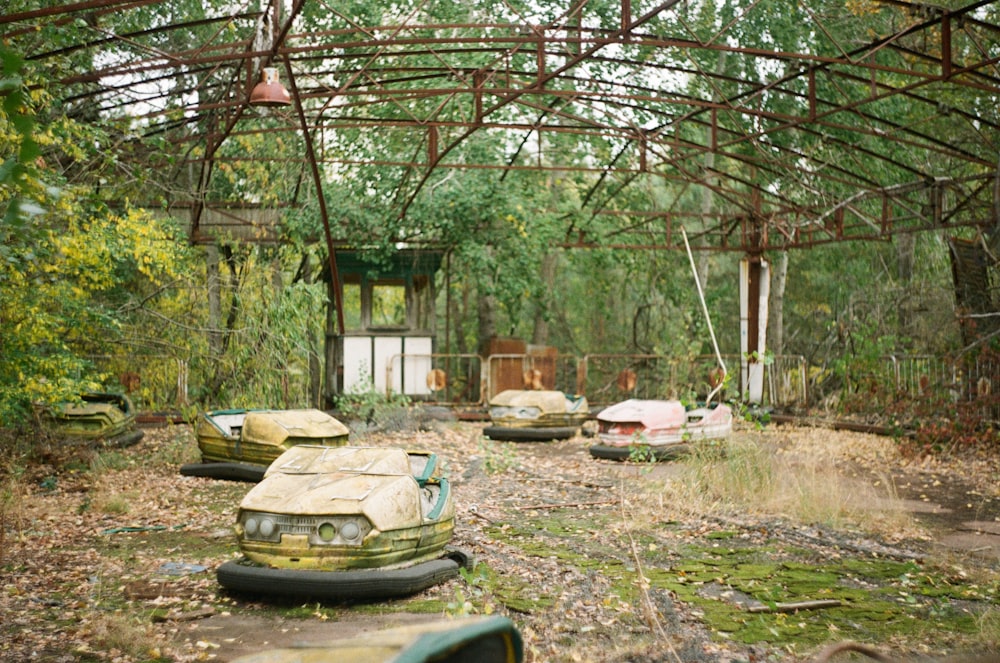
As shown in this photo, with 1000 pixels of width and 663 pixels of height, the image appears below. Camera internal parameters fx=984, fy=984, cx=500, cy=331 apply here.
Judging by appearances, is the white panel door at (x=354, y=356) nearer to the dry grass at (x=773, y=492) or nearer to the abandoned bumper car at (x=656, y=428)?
the abandoned bumper car at (x=656, y=428)

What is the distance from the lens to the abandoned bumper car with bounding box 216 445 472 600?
571 cm

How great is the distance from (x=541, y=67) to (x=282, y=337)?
4.60 metres

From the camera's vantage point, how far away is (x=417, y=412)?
651 inches

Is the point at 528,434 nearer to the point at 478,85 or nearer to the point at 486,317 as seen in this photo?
the point at 478,85

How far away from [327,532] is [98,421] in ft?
26.0

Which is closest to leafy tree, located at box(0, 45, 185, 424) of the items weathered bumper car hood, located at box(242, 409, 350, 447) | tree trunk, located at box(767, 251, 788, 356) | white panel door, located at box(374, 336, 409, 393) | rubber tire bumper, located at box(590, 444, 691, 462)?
weathered bumper car hood, located at box(242, 409, 350, 447)

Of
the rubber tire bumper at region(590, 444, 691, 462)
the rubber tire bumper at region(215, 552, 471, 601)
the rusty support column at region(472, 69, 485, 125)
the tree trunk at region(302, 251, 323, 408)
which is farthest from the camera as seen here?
the tree trunk at region(302, 251, 323, 408)

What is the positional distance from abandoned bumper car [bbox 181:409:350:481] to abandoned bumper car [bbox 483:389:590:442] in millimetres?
4554

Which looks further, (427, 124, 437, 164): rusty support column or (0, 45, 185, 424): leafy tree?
(427, 124, 437, 164): rusty support column

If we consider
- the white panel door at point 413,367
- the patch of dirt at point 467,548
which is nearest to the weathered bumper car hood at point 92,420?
the patch of dirt at point 467,548

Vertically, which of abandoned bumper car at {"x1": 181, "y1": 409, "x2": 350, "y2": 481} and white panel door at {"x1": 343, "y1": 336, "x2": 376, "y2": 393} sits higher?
white panel door at {"x1": 343, "y1": 336, "x2": 376, "y2": 393}

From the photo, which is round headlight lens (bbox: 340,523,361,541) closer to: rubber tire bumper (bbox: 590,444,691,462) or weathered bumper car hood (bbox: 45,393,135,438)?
rubber tire bumper (bbox: 590,444,691,462)

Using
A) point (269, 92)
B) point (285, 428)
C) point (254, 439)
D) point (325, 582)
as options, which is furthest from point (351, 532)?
point (254, 439)

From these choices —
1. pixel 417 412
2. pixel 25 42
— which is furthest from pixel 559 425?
pixel 25 42
